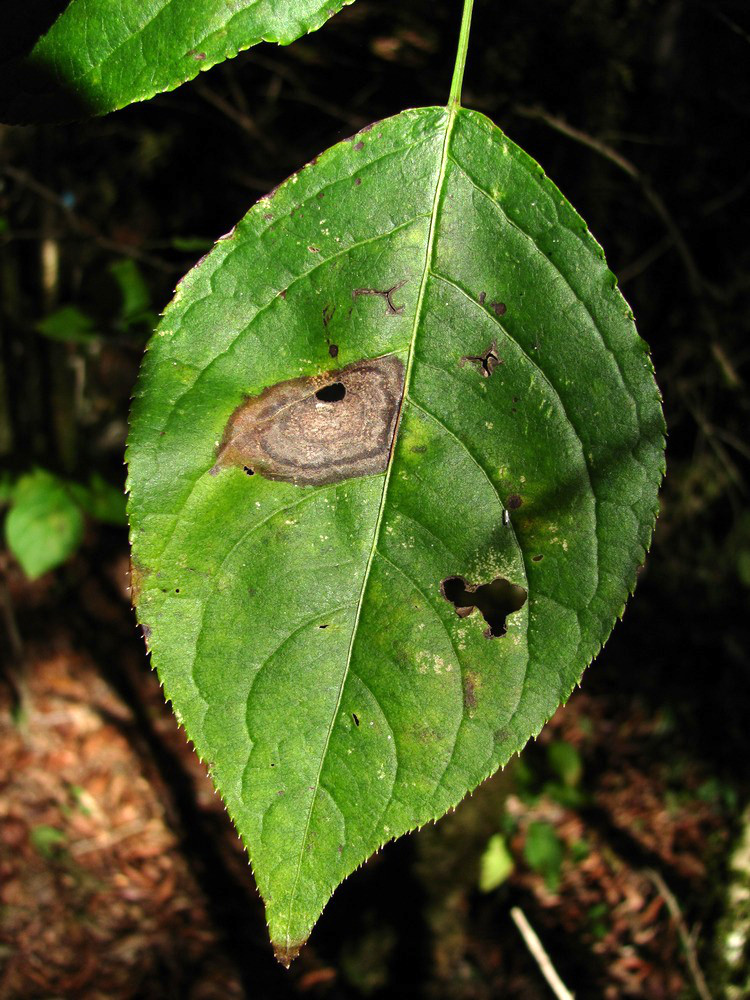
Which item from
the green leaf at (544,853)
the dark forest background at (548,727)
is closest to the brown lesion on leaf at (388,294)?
the dark forest background at (548,727)

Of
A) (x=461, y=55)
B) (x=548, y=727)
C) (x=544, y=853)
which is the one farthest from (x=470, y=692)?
(x=548, y=727)

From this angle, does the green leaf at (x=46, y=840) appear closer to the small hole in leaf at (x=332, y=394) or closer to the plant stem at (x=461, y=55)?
the small hole in leaf at (x=332, y=394)

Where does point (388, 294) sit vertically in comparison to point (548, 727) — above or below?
above

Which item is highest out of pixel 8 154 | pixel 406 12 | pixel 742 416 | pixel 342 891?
pixel 406 12

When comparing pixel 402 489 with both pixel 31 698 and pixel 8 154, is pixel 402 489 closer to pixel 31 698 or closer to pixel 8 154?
pixel 8 154

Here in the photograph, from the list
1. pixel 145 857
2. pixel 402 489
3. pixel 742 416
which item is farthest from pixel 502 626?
pixel 145 857

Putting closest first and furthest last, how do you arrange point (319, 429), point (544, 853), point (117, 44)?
point (117, 44)
point (319, 429)
point (544, 853)

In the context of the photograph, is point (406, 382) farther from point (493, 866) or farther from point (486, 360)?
point (493, 866)
